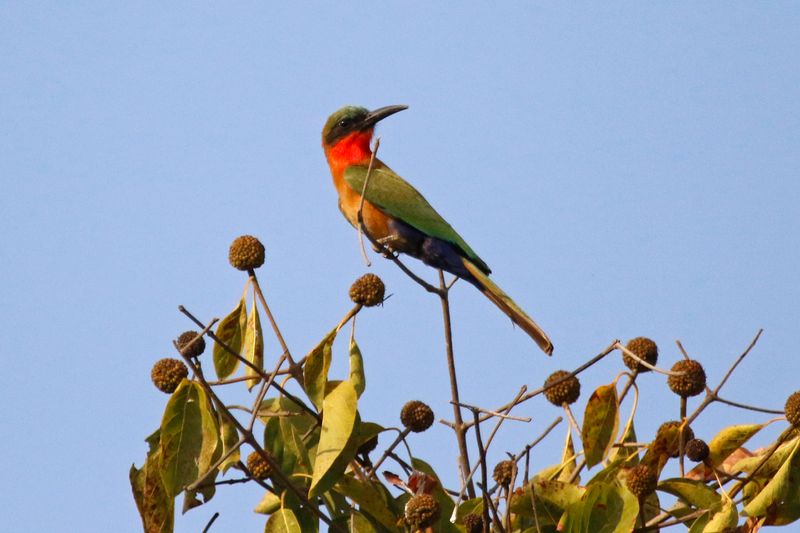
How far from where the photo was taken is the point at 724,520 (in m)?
2.97

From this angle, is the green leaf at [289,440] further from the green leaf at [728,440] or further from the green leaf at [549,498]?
the green leaf at [728,440]

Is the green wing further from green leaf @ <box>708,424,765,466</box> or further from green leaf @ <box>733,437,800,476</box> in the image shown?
green leaf @ <box>733,437,800,476</box>

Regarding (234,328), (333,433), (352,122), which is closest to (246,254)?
(234,328)

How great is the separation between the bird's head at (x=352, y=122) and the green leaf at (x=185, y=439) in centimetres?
443

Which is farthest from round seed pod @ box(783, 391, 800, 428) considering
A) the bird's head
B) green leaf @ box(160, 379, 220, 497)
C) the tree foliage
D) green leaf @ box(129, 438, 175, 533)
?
the bird's head

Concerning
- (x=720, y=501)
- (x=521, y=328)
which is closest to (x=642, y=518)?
(x=720, y=501)

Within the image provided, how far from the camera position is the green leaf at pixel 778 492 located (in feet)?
10.0

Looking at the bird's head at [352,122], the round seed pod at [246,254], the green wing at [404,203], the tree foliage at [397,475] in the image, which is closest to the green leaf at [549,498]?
the tree foliage at [397,475]

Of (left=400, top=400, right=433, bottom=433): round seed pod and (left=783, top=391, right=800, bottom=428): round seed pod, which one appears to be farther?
(left=400, top=400, right=433, bottom=433): round seed pod

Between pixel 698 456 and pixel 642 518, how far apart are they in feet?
1.23

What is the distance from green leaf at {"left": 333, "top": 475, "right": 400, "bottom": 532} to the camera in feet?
10.5

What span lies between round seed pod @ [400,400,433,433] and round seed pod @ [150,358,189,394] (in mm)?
778

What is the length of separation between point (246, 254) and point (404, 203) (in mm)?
Answer: 2887

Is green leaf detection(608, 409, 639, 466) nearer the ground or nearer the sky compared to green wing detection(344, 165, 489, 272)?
nearer the ground
